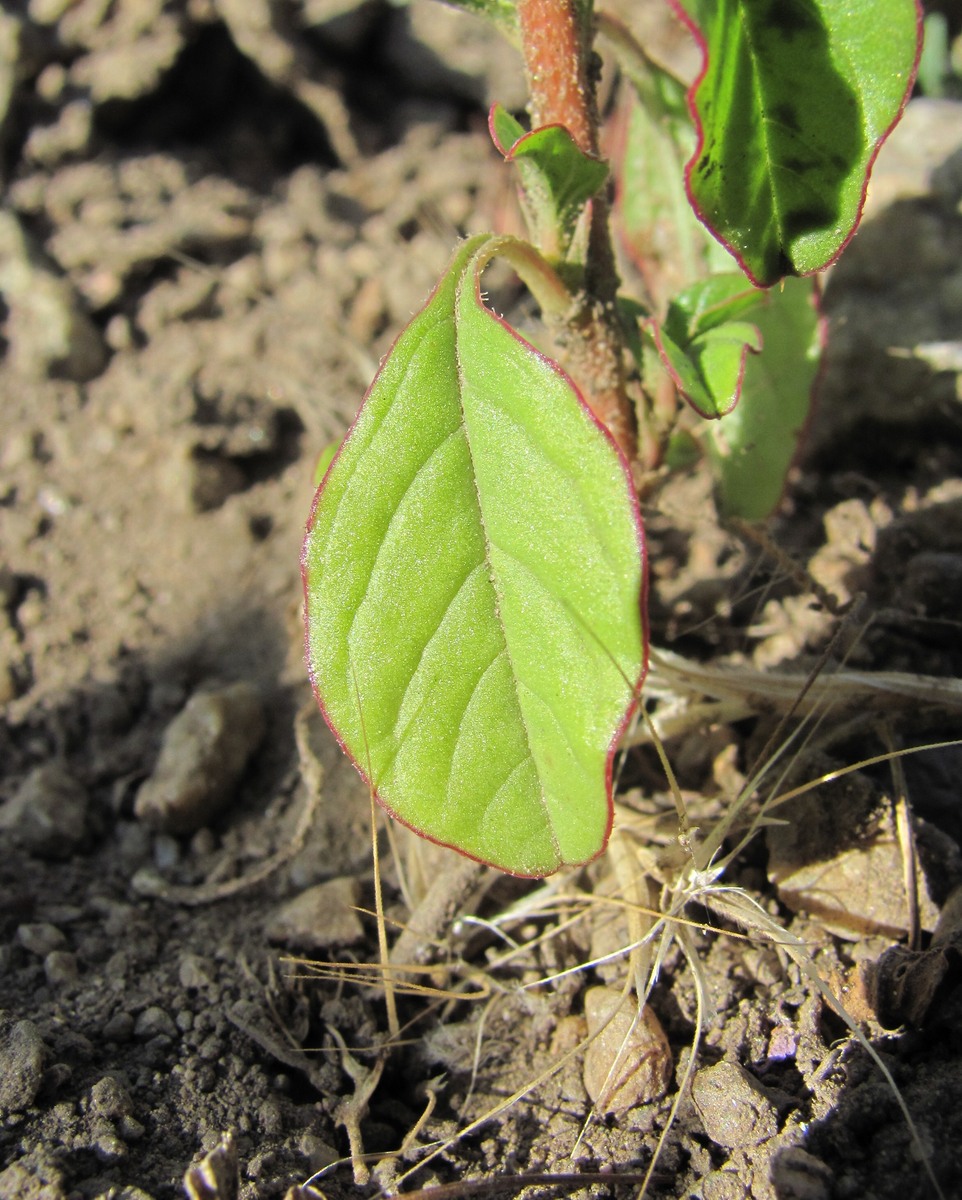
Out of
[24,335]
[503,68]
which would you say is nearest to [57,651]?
[24,335]

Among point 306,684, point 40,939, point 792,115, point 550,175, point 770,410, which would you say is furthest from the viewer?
point 306,684

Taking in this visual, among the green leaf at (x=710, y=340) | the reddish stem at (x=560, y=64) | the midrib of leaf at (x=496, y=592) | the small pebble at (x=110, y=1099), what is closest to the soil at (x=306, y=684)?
the small pebble at (x=110, y=1099)

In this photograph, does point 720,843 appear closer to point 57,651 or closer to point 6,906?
point 6,906

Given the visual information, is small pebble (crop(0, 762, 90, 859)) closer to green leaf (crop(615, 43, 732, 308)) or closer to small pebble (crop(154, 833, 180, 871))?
small pebble (crop(154, 833, 180, 871))

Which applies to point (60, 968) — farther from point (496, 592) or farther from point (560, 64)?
point (560, 64)

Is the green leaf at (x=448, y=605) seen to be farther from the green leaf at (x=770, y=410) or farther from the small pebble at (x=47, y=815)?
the small pebble at (x=47, y=815)

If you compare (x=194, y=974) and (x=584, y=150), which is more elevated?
(x=584, y=150)

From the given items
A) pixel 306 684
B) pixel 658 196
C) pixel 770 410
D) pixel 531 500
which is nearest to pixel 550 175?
pixel 531 500
